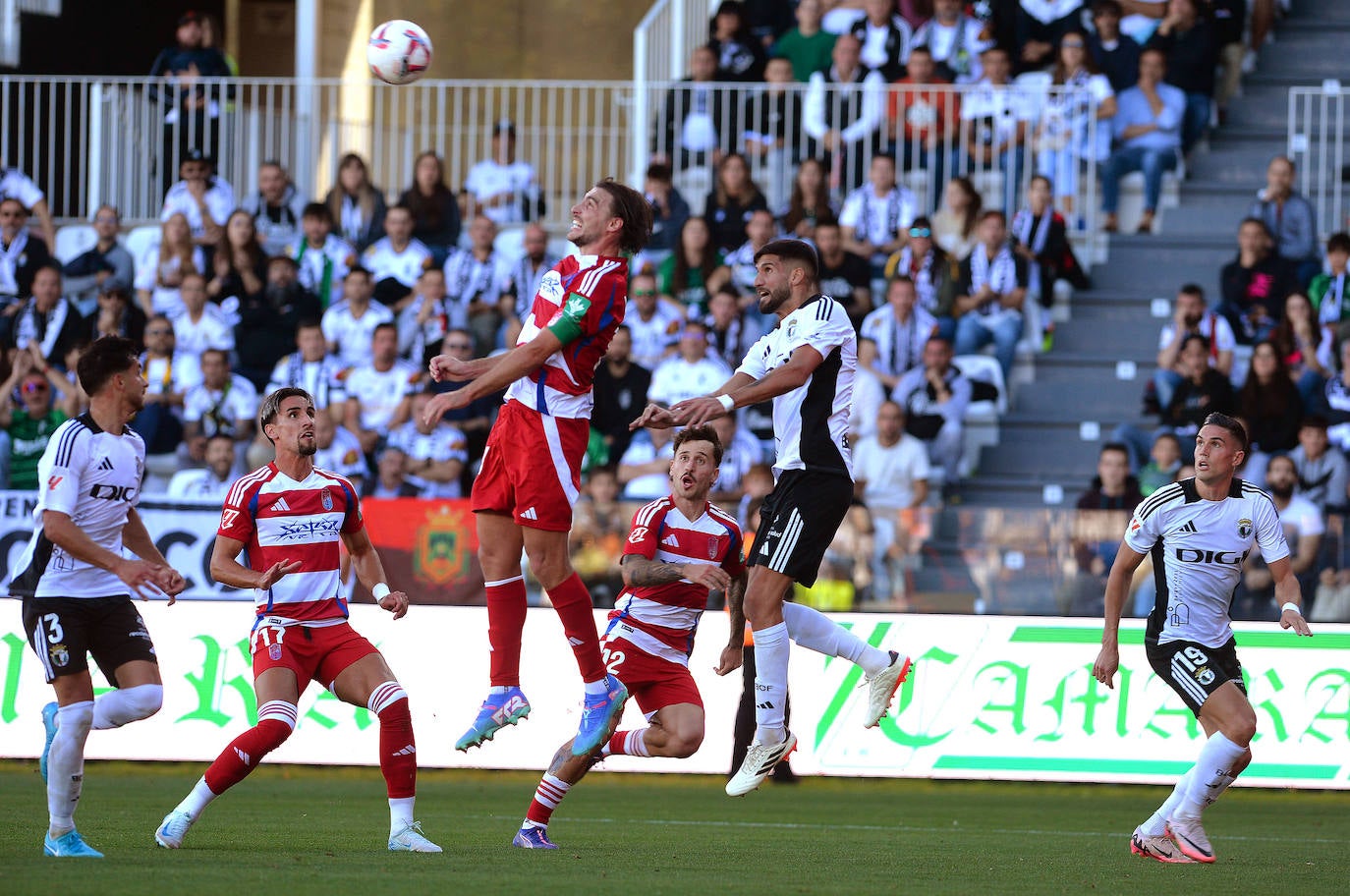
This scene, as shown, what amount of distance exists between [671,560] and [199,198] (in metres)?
10.9

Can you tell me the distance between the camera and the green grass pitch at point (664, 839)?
7410 millimetres

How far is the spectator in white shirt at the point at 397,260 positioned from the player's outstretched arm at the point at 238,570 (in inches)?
371

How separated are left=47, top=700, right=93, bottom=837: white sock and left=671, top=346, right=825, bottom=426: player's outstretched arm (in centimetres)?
301

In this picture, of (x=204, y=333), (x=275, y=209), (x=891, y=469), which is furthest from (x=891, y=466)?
(x=275, y=209)

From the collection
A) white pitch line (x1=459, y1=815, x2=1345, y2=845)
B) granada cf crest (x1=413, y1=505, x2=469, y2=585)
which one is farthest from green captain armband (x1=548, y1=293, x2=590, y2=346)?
granada cf crest (x1=413, y1=505, x2=469, y2=585)

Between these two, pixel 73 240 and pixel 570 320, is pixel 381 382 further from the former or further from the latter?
pixel 570 320

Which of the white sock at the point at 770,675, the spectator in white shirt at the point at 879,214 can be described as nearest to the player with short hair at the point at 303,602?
the white sock at the point at 770,675

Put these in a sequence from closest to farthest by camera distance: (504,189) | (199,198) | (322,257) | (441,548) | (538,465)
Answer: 1. (538,465)
2. (441,548)
3. (322,257)
4. (199,198)
5. (504,189)

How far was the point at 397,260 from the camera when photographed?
18.0 m

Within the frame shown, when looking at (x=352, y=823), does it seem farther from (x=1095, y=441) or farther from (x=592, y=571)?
(x=1095, y=441)

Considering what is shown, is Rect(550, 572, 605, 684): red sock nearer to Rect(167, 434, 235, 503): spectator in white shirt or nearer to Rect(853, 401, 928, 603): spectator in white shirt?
Rect(853, 401, 928, 603): spectator in white shirt

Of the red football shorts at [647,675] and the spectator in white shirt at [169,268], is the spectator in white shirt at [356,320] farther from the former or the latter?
the red football shorts at [647,675]

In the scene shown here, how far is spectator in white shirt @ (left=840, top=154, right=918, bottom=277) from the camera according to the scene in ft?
57.6

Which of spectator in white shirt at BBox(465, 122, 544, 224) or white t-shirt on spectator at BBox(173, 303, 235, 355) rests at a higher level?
spectator in white shirt at BBox(465, 122, 544, 224)
